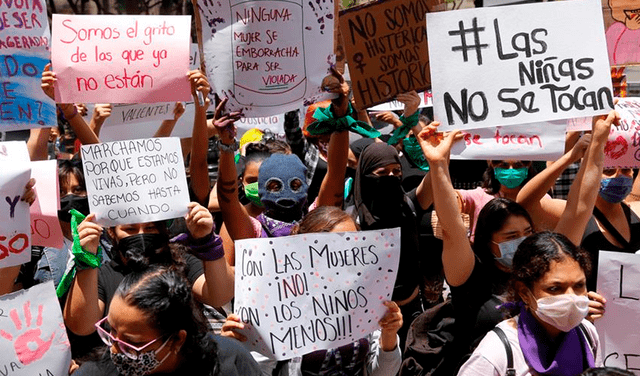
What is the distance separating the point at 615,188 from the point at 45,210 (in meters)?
2.90

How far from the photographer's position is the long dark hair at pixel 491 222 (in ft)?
13.7

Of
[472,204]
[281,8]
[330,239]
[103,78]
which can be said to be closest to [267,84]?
[281,8]

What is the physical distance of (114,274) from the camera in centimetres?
418

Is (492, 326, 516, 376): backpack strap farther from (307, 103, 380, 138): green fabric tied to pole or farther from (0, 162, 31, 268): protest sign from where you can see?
(0, 162, 31, 268): protest sign

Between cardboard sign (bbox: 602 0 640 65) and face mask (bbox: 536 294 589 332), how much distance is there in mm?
2840

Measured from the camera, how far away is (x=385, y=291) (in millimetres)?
3768

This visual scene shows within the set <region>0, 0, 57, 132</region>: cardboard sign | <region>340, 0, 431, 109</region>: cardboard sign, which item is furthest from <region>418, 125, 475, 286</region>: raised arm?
<region>0, 0, 57, 132</region>: cardboard sign

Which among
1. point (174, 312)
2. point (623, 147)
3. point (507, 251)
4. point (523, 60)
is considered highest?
point (523, 60)

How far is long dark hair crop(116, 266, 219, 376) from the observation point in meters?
3.15

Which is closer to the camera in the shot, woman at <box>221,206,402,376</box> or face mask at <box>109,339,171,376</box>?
face mask at <box>109,339,171,376</box>

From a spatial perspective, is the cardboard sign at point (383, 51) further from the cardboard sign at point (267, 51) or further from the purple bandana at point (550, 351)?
the purple bandana at point (550, 351)

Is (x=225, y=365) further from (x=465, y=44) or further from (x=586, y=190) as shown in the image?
(x=465, y=44)

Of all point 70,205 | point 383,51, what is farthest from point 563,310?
point 70,205

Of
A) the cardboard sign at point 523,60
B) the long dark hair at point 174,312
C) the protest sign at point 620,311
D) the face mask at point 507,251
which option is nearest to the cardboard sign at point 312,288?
the long dark hair at point 174,312
